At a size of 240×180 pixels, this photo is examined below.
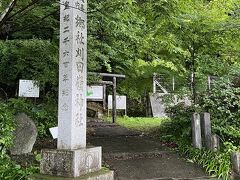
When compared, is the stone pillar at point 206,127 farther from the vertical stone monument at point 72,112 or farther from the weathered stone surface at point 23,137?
the weathered stone surface at point 23,137

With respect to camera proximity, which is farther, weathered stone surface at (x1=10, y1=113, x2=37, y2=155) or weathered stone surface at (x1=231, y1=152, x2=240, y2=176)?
weathered stone surface at (x1=10, y1=113, x2=37, y2=155)

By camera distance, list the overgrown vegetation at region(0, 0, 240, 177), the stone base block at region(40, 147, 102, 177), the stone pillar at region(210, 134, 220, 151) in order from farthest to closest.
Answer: the stone pillar at region(210, 134, 220, 151) < the overgrown vegetation at region(0, 0, 240, 177) < the stone base block at region(40, 147, 102, 177)

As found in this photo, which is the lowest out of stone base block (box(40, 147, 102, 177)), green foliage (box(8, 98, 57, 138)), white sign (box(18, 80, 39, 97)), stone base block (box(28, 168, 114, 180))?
stone base block (box(28, 168, 114, 180))

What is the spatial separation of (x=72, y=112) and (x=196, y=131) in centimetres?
417

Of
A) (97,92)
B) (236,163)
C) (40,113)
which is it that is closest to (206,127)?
(236,163)

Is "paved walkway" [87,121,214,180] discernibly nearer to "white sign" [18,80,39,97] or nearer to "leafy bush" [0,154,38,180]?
"leafy bush" [0,154,38,180]

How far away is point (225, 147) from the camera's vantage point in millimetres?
7684

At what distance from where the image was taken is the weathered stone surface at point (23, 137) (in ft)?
21.5

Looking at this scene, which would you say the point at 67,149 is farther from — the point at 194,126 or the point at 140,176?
the point at 194,126

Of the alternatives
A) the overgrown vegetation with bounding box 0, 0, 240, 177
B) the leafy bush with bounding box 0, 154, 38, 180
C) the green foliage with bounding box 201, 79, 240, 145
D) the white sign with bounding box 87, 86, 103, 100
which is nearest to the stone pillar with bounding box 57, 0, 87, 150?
the leafy bush with bounding box 0, 154, 38, 180

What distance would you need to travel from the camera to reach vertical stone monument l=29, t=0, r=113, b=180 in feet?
14.1

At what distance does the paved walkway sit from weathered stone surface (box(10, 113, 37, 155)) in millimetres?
1573

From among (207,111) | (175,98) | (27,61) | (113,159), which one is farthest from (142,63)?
(113,159)

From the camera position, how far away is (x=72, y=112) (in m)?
4.41
